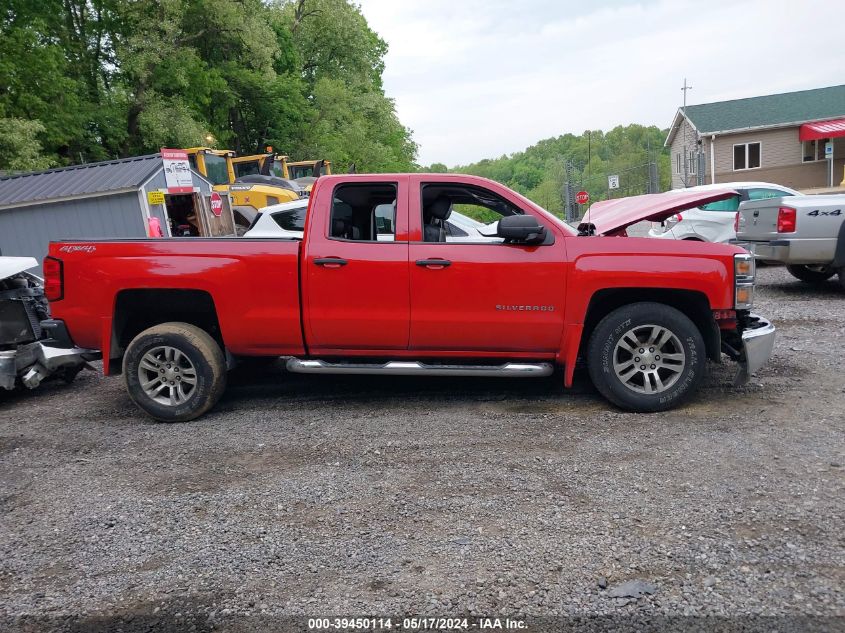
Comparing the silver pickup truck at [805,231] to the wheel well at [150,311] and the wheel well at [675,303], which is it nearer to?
the wheel well at [675,303]

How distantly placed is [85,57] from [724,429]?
1272 inches

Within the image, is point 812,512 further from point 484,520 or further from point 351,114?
point 351,114

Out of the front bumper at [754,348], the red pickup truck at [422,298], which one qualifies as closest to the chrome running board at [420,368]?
the red pickup truck at [422,298]

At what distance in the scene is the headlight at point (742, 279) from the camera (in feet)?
15.9

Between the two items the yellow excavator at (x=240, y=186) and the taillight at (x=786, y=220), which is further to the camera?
the yellow excavator at (x=240, y=186)

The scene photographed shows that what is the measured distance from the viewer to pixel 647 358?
492 cm

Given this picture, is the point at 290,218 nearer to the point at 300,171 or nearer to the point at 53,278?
the point at 53,278

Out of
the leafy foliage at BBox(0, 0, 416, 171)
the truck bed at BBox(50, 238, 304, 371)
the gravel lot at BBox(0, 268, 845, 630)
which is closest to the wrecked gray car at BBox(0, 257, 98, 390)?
the gravel lot at BBox(0, 268, 845, 630)

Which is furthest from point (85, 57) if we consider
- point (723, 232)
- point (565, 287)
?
point (565, 287)

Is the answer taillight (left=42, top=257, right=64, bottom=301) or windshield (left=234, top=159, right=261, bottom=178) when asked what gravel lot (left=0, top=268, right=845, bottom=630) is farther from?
windshield (left=234, top=159, right=261, bottom=178)

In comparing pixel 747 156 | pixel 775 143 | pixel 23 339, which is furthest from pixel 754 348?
pixel 775 143

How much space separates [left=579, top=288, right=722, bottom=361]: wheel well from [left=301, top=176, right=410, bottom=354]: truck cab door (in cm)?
151

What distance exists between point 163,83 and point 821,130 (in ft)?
98.1

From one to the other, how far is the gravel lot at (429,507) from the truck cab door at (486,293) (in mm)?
589
